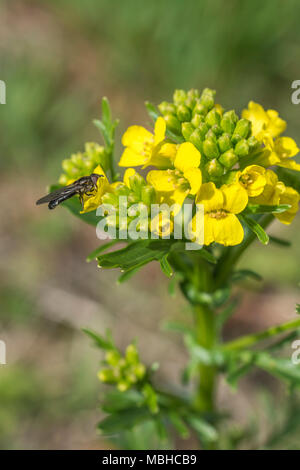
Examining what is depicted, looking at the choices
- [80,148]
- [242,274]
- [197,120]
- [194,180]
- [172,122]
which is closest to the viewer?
[194,180]

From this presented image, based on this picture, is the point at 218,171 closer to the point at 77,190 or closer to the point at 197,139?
the point at 197,139

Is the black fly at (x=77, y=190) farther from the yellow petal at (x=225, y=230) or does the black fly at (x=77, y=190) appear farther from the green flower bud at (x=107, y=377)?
the green flower bud at (x=107, y=377)

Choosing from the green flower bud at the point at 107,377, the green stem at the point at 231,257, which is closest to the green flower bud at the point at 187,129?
the green stem at the point at 231,257

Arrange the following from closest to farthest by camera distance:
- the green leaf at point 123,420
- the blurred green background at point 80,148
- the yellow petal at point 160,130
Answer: the yellow petal at point 160,130 < the green leaf at point 123,420 < the blurred green background at point 80,148

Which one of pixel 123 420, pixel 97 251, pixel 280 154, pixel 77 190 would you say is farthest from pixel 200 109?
pixel 123 420
